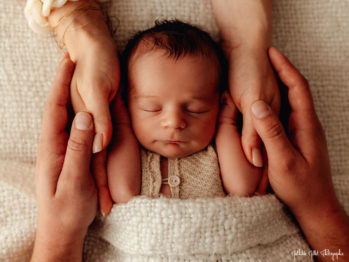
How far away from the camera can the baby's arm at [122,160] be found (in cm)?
118

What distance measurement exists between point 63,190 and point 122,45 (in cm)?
61

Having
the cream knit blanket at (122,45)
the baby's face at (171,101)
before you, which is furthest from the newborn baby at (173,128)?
the cream knit blanket at (122,45)

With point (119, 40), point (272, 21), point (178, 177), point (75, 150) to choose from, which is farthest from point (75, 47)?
point (272, 21)

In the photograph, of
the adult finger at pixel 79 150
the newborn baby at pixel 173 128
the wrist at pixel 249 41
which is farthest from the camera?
the wrist at pixel 249 41

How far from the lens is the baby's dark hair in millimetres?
1249

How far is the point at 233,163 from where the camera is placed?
1.25 metres

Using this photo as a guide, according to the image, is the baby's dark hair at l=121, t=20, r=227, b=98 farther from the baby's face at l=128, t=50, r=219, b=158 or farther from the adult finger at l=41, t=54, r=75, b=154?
the adult finger at l=41, t=54, r=75, b=154

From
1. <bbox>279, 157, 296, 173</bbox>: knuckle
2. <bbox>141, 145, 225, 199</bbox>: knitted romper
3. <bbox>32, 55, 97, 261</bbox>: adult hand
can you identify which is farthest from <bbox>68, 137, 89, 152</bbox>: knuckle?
<bbox>279, 157, 296, 173</bbox>: knuckle

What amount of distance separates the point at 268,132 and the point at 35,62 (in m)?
0.86

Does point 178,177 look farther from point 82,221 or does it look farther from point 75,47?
point 75,47

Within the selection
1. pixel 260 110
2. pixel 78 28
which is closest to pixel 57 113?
pixel 78 28

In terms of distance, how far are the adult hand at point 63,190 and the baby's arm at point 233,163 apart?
44 centimetres

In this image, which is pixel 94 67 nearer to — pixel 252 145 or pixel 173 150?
pixel 173 150

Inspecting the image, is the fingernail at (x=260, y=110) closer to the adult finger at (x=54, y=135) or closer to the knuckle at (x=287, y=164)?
the knuckle at (x=287, y=164)
